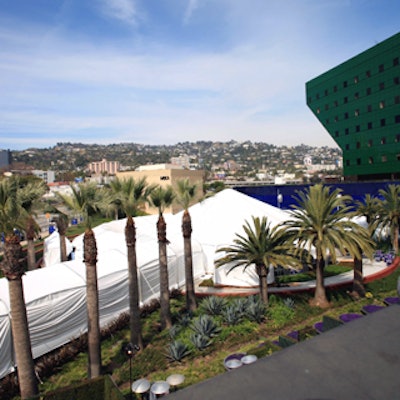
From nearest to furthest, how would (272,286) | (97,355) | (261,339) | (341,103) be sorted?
1. (97,355)
2. (261,339)
3. (272,286)
4. (341,103)

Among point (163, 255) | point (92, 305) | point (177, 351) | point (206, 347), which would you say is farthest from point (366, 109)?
point (92, 305)

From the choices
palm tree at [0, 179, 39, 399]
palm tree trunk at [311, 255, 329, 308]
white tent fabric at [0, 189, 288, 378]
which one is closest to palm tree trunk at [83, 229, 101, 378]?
palm tree at [0, 179, 39, 399]

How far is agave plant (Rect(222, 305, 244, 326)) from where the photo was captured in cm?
1638

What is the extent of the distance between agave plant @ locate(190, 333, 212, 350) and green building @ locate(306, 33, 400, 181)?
1980 inches

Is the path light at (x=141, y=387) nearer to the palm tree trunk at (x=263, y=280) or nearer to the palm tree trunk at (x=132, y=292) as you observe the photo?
the palm tree trunk at (x=132, y=292)

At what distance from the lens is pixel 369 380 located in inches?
135

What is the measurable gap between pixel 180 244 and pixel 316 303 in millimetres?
10070

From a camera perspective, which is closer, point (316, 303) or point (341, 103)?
point (316, 303)

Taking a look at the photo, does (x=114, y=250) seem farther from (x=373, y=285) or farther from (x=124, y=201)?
(x=373, y=285)

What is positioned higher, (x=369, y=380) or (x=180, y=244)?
(x=369, y=380)

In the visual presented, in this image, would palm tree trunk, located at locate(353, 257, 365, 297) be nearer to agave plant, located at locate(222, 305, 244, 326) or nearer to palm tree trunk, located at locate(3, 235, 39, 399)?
agave plant, located at locate(222, 305, 244, 326)

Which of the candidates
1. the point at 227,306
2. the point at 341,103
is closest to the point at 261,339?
the point at 227,306

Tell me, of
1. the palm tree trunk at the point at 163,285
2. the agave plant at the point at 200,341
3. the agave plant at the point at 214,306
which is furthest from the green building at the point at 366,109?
the agave plant at the point at 200,341

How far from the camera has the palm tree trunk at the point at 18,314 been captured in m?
9.41
